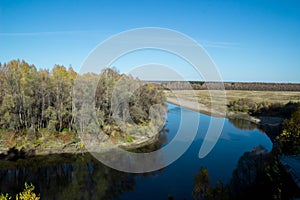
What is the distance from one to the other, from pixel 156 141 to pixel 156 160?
5889mm

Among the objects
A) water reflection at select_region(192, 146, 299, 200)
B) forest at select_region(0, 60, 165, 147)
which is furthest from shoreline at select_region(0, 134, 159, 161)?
water reflection at select_region(192, 146, 299, 200)

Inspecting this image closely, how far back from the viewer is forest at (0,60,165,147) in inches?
843

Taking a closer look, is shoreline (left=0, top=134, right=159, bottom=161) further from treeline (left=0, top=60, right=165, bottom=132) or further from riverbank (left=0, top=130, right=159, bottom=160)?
treeline (left=0, top=60, right=165, bottom=132)

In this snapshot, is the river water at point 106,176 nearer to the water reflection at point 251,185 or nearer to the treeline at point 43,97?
the water reflection at point 251,185

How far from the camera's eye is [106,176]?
53.1 ft

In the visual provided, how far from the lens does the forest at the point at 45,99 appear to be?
2142cm

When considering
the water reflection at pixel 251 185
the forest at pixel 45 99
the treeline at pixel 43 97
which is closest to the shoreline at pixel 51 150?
the forest at pixel 45 99

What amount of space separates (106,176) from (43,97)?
36.6ft

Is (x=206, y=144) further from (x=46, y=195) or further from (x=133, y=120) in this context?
(x=46, y=195)

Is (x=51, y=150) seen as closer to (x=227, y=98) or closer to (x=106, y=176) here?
(x=106, y=176)

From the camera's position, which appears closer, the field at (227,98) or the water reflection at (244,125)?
the water reflection at (244,125)

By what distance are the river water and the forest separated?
4718 millimetres

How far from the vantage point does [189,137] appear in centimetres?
2748

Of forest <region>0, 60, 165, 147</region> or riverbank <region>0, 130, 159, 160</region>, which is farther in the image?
forest <region>0, 60, 165, 147</region>
